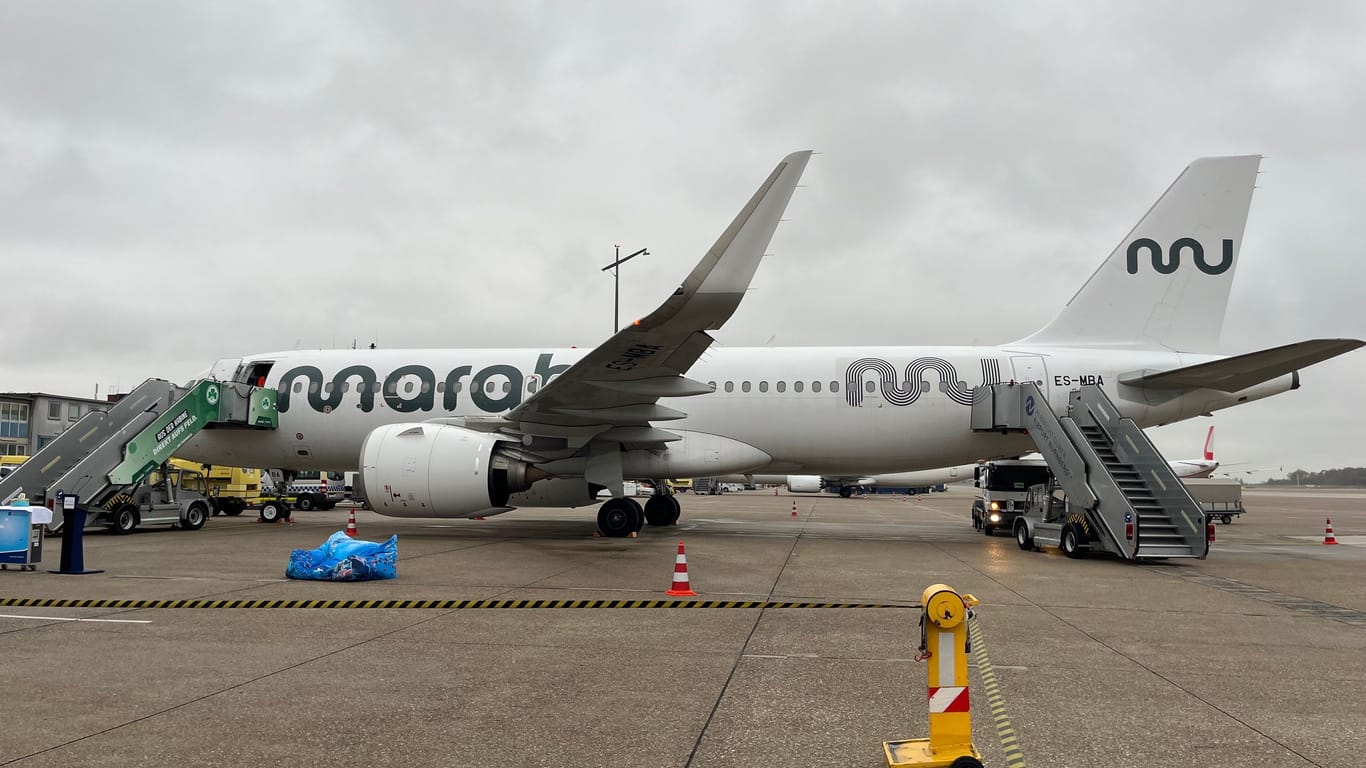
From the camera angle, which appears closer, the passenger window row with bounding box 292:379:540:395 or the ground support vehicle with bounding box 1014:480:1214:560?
the ground support vehicle with bounding box 1014:480:1214:560

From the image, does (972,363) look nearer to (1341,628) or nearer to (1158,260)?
(1158,260)

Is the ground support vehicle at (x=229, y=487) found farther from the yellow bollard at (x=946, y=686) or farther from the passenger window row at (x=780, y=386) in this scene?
the yellow bollard at (x=946, y=686)

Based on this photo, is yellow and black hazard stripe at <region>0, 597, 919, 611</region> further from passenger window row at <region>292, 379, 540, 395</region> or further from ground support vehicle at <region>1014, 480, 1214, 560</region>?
passenger window row at <region>292, 379, 540, 395</region>

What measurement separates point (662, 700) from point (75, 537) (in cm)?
889

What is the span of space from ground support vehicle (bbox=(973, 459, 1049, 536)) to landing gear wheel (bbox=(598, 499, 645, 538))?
9262mm

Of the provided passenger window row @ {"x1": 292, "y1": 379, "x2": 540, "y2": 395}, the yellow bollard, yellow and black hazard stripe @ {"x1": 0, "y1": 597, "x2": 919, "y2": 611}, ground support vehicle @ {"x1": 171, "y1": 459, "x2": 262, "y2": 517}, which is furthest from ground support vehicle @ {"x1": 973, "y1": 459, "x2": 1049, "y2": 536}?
ground support vehicle @ {"x1": 171, "y1": 459, "x2": 262, "y2": 517}

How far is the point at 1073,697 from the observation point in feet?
16.8

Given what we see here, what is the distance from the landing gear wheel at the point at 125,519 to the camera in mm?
16422

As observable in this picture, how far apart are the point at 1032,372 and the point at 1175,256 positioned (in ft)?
11.1

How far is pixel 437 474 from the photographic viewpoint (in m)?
14.2

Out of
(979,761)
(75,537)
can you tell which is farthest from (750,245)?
(75,537)

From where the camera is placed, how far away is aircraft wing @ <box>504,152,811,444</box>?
32.3ft

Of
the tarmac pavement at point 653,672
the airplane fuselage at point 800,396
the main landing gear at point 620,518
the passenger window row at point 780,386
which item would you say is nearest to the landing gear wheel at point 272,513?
the airplane fuselage at point 800,396

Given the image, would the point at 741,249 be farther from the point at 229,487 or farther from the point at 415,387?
the point at 229,487
